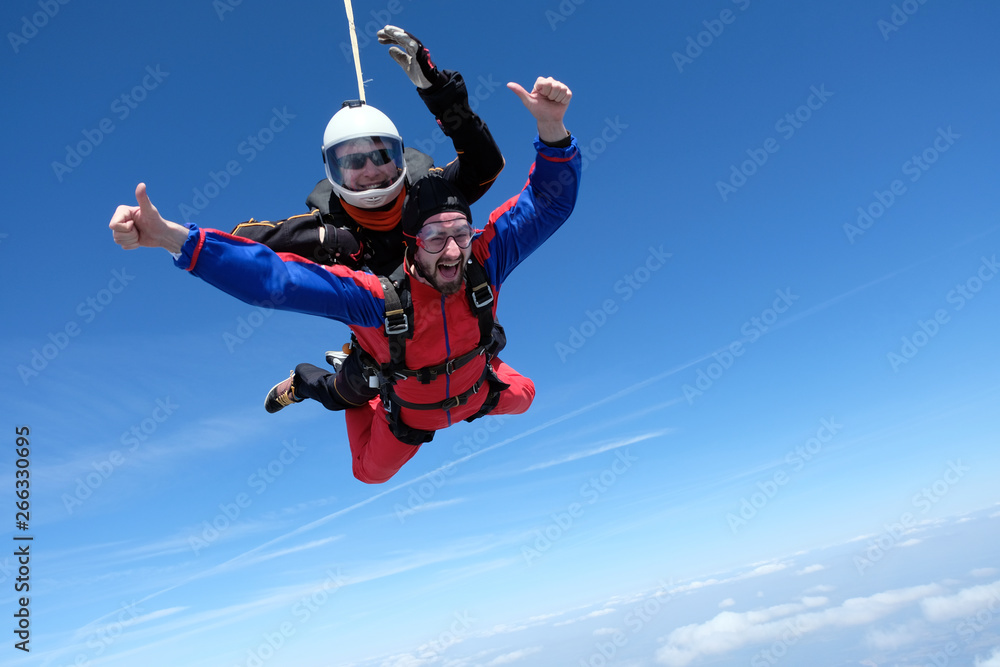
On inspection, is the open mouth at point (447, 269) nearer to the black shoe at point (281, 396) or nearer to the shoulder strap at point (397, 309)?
the shoulder strap at point (397, 309)

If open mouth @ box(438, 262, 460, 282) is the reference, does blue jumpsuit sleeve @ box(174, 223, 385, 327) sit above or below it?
below

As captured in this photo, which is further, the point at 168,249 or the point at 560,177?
the point at 560,177

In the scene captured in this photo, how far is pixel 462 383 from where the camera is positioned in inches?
153

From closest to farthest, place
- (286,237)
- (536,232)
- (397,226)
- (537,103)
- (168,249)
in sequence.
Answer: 1. (168,249)
2. (537,103)
3. (286,237)
4. (536,232)
5. (397,226)

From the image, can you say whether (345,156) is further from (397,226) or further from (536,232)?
(536,232)

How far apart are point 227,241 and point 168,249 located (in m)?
0.22

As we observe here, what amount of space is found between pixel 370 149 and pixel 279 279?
1047mm

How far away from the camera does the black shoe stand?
5035mm

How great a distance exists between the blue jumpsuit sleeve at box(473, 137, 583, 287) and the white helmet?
0.59 meters

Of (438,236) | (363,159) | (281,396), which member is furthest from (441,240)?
(281,396)

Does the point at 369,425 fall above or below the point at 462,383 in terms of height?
above

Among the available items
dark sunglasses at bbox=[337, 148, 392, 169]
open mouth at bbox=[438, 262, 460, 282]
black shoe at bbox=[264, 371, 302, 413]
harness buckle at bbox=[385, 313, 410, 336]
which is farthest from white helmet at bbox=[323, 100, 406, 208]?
black shoe at bbox=[264, 371, 302, 413]

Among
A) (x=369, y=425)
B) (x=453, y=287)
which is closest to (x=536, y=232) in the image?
(x=453, y=287)

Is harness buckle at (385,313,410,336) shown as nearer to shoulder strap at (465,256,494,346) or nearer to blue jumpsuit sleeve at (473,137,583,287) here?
shoulder strap at (465,256,494,346)
